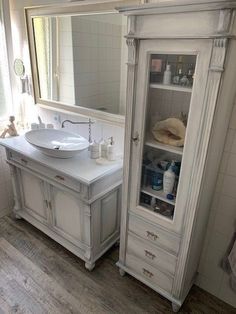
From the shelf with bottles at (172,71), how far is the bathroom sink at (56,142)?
0.74 metres

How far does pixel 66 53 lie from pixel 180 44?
1.22 m

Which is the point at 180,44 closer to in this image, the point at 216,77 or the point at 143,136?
the point at 216,77

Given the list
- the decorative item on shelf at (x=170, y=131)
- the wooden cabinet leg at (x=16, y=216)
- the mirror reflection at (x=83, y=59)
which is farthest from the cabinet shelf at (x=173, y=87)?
the wooden cabinet leg at (x=16, y=216)

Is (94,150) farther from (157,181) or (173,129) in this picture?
(173,129)

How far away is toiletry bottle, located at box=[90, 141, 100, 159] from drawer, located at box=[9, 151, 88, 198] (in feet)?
0.83

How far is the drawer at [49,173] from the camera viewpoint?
5.24ft

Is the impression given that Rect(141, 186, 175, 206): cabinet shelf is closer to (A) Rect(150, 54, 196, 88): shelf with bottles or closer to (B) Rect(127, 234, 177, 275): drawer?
(B) Rect(127, 234, 177, 275): drawer

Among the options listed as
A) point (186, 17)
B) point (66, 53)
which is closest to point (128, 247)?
point (186, 17)

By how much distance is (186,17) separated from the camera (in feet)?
3.23

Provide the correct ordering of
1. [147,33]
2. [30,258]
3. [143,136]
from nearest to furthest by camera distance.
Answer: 1. [147,33]
2. [143,136]
3. [30,258]

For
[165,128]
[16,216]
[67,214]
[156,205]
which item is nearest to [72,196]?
[67,214]

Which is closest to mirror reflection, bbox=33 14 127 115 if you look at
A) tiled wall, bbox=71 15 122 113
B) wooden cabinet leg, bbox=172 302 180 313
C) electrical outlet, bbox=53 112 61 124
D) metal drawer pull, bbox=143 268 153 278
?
tiled wall, bbox=71 15 122 113

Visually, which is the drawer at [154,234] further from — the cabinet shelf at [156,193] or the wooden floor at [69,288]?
the wooden floor at [69,288]

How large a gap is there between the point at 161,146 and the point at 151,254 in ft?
2.38
